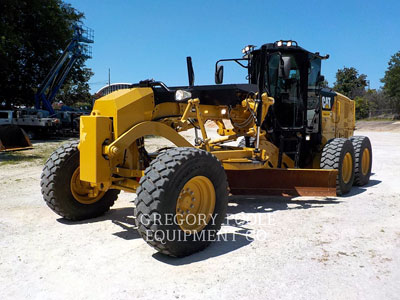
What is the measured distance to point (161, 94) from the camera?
15.6 ft

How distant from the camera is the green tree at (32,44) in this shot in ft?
75.6

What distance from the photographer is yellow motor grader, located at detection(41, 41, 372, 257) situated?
3660mm

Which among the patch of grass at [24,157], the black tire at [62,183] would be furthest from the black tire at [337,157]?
the patch of grass at [24,157]

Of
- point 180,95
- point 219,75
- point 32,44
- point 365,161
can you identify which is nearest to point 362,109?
point 32,44

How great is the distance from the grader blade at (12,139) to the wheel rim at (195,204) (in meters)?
11.5

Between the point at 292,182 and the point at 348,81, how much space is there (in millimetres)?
48893

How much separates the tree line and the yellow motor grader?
3977 cm

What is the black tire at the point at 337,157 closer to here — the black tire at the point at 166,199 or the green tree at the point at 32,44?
the black tire at the point at 166,199

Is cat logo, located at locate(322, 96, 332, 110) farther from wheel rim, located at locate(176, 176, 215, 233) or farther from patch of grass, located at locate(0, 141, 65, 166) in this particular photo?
patch of grass, located at locate(0, 141, 65, 166)

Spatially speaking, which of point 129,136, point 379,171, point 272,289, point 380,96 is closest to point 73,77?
point 379,171

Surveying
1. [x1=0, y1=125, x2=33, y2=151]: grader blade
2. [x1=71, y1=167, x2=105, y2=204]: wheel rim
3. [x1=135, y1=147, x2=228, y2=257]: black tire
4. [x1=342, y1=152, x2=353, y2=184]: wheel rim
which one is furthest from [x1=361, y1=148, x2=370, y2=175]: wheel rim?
[x1=0, y1=125, x2=33, y2=151]: grader blade

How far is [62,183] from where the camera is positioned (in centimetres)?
461

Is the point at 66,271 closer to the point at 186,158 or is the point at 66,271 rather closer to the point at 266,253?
the point at 186,158

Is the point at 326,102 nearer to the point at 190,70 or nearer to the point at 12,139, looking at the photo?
the point at 190,70
